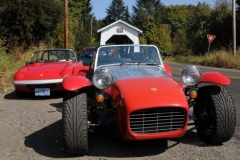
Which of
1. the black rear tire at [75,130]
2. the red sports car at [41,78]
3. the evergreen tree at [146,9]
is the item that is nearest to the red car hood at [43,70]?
the red sports car at [41,78]

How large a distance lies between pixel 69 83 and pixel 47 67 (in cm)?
593

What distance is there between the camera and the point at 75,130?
5.32m

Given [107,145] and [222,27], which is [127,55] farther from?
[222,27]

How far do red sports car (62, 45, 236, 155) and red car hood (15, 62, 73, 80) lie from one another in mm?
4655

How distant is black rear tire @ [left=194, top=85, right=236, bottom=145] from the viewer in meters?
5.53

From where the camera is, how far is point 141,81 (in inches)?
218

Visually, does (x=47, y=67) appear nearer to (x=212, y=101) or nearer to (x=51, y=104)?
(x=51, y=104)

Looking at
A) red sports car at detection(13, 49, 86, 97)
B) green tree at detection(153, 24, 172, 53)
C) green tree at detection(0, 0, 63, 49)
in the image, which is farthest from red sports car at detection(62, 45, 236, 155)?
green tree at detection(153, 24, 172, 53)

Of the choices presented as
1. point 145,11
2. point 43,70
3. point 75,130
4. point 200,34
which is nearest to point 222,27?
point 200,34

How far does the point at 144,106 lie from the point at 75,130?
39.3 inches

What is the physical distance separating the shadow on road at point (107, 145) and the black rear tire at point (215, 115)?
0.73 ft

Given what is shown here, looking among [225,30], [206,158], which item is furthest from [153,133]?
[225,30]

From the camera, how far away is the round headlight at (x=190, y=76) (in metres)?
5.90

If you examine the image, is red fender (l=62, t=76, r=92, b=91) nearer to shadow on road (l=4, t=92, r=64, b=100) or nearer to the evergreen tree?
shadow on road (l=4, t=92, r=64, b=100)
